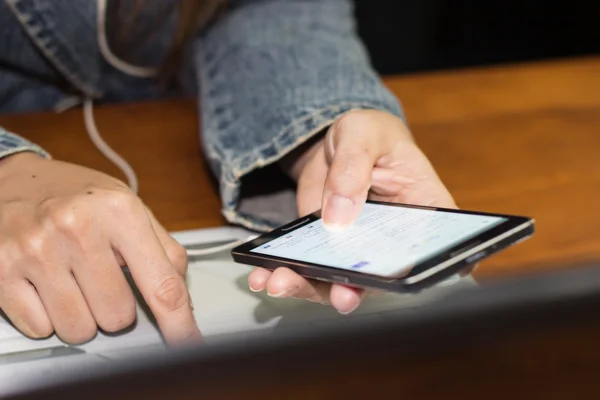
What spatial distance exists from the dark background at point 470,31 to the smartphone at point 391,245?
30.0 inches

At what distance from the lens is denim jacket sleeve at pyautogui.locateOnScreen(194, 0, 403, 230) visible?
0.54 m

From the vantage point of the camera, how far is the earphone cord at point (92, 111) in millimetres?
503

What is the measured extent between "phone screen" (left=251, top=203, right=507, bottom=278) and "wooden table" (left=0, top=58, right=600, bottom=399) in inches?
2.9

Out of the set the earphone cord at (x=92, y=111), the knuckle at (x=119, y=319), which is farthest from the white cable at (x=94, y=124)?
the knuckle at (x=119, y=319)

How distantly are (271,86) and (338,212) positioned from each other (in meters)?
0.24

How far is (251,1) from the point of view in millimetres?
731

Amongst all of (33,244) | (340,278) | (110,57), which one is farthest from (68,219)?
(110,57)

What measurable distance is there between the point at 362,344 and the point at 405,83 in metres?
0.70

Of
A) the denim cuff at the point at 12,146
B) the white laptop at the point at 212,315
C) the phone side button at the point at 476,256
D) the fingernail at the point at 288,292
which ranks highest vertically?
the denim cuff at the point at 12,146

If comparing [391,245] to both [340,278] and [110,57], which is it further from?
[110,57]

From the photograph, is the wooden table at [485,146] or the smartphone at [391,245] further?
the wooden table at [485,146]

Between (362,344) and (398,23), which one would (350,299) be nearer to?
(362,344)

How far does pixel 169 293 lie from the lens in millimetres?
381

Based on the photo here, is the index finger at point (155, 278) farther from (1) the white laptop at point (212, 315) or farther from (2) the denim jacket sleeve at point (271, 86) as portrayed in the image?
(2) the denim jacket sleeve at point (271, 86)
